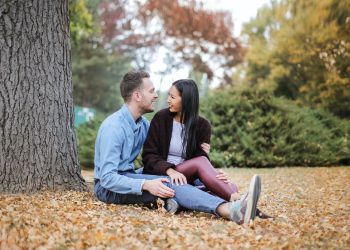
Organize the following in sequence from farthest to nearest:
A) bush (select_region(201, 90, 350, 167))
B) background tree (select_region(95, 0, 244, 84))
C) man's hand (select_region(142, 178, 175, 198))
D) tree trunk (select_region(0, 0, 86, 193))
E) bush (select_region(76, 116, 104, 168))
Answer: background tree (select_region(95, 0, 244, 84)), bush (select_region(201, 90, 350, 167)), bush (select_region(76, 116, 104, 168)), tree trunk (select_region(0, 0, 86, 193)), man's hand (select_region(142, 178, 175, 198))

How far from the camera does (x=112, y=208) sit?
404cm

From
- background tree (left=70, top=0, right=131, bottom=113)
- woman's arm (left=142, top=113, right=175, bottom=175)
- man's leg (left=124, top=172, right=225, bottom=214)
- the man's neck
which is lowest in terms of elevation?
man's leg (left=124, top=172, right=225, bottom=214)

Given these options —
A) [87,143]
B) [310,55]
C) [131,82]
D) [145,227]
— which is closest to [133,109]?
[131,82]

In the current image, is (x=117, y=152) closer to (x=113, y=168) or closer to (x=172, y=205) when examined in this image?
(x=113, y=168)

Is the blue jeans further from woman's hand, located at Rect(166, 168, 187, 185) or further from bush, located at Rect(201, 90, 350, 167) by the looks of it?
bush, located at Rect(201, 90, 350, 167)

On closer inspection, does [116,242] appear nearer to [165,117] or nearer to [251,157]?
[165,117]

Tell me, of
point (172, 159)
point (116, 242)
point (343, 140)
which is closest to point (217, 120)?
point (343, 140)

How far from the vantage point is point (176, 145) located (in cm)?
451

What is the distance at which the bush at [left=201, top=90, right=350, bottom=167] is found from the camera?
34.3 feet

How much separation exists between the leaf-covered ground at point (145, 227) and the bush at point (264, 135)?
5.64 m

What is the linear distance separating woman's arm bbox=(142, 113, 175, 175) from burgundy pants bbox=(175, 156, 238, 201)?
0.52 ft

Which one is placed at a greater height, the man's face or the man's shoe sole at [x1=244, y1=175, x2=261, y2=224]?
the man's face

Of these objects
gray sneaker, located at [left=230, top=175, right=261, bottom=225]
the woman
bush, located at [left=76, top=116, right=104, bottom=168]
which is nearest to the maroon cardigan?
the woman

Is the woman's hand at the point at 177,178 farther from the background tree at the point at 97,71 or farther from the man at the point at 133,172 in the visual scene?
the background tree at the point at 97,71
